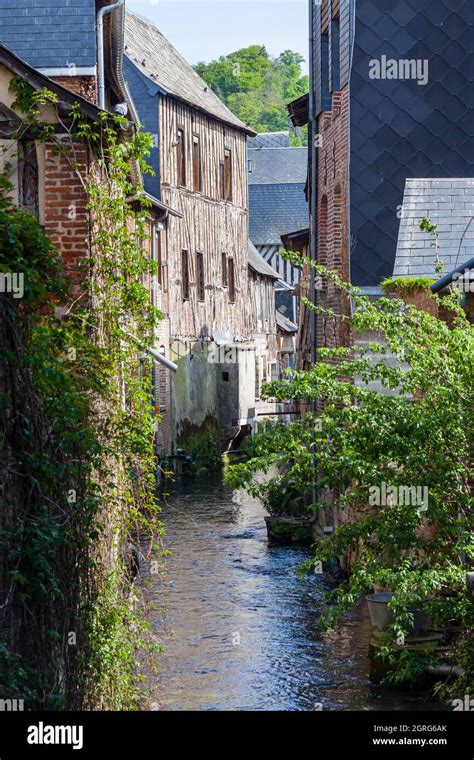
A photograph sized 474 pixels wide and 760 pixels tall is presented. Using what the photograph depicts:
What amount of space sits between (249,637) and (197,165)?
20616mm

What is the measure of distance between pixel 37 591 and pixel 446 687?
3965 mm

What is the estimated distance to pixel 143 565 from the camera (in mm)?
17844

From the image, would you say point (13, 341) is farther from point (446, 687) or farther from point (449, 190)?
point (449, 190)

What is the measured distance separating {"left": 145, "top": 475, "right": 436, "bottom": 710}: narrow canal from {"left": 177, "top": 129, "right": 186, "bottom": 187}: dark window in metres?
12.8

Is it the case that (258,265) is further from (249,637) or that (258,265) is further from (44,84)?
(44,84)

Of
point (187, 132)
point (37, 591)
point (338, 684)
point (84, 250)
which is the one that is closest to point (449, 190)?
point (84, 250)

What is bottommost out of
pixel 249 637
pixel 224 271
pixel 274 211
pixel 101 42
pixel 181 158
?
pixel 249 637

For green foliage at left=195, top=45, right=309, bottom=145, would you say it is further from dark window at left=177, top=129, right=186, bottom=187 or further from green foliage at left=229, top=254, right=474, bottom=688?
green foliage at left=229, top=254, right=474, bottom=688

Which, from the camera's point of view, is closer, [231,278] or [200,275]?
[200,275]

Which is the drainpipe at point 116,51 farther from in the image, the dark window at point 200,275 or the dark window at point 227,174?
the dark window at point 227,174

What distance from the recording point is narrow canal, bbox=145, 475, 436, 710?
36.4 ft

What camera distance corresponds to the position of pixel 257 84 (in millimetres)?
86250

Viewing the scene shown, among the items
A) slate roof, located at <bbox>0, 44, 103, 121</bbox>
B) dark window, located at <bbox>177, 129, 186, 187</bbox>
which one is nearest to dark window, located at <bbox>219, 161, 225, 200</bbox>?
dark window, located at <bbox>177, 129, 186, 187</bbox>

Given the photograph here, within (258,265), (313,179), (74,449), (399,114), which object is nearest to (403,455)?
(74,449)
